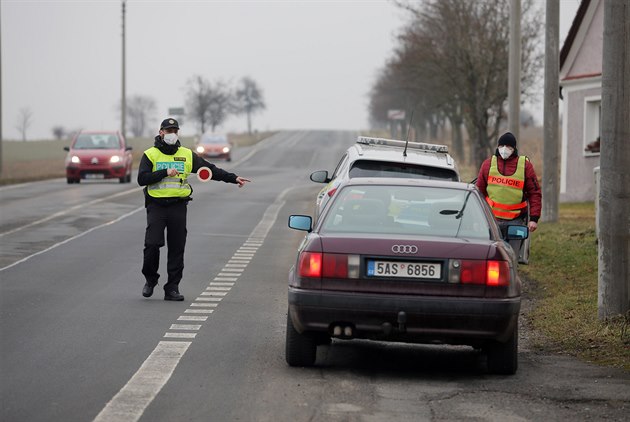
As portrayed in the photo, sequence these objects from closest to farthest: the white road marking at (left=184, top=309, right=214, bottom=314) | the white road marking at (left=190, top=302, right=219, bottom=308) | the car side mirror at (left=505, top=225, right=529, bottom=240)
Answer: the car side mirror at (left=505, top=225, right=529, bottom=240)
the white road marking at (left=184, top=309, right=214, bottom=314)
the white road marking at (left=190, top=302, right=219, bottom=308)

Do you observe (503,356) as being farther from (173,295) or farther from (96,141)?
(96,141)

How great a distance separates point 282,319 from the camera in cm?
1148

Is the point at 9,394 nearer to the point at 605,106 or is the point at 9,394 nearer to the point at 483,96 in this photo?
the point at 605,106

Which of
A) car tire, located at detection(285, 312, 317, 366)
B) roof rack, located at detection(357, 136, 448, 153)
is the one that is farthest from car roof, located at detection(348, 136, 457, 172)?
car tire, located at detection(285, 312, 317, 366)

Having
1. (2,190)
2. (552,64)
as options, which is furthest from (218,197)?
(552,64)

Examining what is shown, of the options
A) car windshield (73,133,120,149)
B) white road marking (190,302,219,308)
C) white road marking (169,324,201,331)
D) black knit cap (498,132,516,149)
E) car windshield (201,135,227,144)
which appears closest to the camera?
white road marking (169,324,201,331)

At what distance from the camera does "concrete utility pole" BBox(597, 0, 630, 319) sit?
11219mm

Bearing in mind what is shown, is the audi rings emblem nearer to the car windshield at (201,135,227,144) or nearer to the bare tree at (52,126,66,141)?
the car windshield at (201,135,227,144)

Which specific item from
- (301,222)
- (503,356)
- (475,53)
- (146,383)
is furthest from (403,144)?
(475,53)

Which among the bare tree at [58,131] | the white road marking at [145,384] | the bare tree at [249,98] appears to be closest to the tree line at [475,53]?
the white road marking at [145,384]

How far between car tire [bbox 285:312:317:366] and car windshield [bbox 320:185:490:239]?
0.74 m

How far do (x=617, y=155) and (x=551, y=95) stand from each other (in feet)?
36.7

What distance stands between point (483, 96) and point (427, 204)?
40215 millimetres

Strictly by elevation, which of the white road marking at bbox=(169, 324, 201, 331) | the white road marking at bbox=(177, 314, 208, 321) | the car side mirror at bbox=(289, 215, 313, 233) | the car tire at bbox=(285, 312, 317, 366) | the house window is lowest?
the white road marking at bbox=(177, 314, 208, 321)
